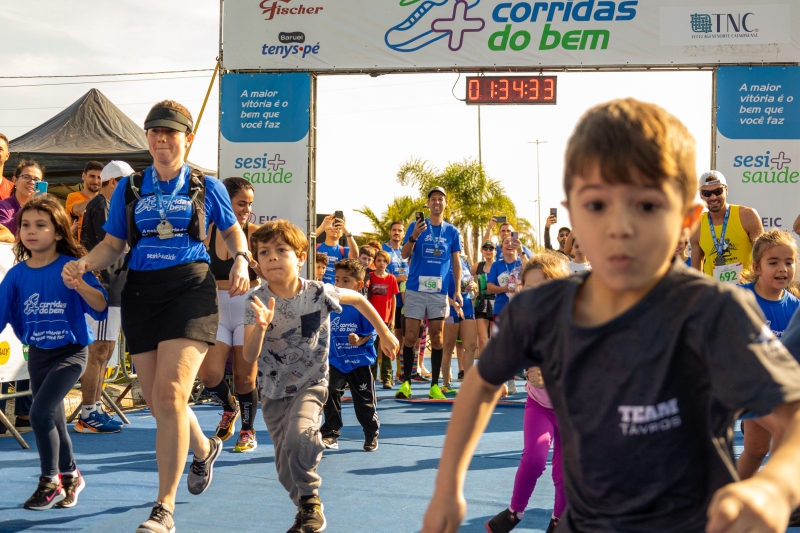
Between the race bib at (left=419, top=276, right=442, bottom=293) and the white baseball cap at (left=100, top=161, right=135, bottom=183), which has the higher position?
the white baseball cap at (left=100, top=161, right=135, bottom=183)

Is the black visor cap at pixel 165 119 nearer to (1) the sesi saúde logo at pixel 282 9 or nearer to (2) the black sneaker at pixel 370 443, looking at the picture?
(2) the black sneaker at pixel 370 443

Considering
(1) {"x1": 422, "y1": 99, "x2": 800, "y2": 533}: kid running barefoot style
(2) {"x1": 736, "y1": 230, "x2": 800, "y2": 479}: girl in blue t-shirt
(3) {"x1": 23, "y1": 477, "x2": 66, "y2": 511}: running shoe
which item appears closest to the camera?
(1) {"x1": 422, "y1": 99, "x2": 800, "y2": 533}: kid running barefoot style

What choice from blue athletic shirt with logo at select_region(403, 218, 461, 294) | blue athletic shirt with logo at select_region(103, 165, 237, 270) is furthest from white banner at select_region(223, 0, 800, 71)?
blue athletic shirt with logo at select_region(103, 165, 237, 270)

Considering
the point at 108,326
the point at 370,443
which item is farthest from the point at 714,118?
the point at 108,326

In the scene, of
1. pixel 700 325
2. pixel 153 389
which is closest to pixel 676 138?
pixel 700 325

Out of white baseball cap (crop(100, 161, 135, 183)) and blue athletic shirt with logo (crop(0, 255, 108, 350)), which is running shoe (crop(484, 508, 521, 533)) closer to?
blue athletic shirt with logo (crop(0, 255, 108, 350))

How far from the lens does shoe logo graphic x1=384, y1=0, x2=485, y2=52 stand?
1134 cm

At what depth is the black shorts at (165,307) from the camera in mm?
3990

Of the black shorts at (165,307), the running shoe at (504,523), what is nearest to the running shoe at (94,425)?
the black shorts at (165,307)

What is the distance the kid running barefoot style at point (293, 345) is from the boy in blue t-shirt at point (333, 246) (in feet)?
17.4

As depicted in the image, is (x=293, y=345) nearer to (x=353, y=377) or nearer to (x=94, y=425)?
(x=353, y=377)

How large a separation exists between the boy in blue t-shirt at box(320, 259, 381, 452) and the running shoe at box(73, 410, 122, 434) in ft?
6.81

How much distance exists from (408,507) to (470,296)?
7113 mm

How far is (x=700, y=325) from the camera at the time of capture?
1416 mm
